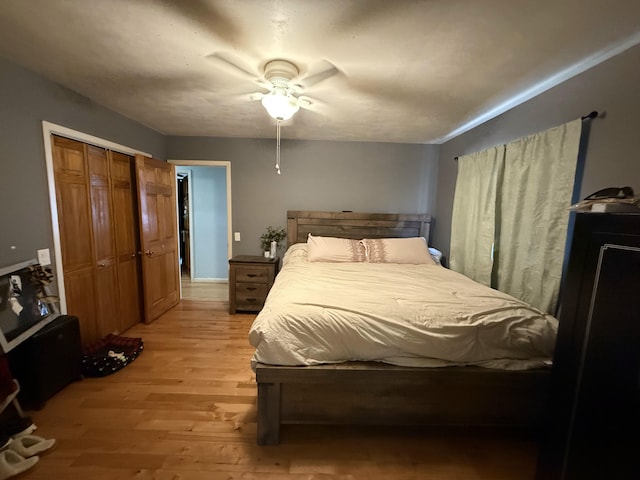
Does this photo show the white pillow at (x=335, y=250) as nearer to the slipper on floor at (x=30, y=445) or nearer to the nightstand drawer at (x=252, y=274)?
the nightstand drawer at (x=252, y=274)

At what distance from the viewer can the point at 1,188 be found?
1.64 metres

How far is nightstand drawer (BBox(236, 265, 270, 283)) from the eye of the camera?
10.7 ft

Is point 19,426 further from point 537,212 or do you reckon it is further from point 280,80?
point 537,212

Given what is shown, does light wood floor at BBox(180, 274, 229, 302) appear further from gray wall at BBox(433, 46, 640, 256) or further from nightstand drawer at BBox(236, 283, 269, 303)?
gray wall at BBox(433, 46, 640, 256)

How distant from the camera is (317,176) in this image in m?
3.54

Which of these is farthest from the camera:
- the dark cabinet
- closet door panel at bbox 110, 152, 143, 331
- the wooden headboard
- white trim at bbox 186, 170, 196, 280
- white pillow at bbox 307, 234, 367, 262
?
white trim at bbox 186, 170, 196, 280

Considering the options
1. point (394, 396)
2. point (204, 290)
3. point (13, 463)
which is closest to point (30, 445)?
point (13, 463)

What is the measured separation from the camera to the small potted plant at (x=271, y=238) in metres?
3.50

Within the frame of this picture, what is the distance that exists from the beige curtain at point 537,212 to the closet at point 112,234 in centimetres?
345

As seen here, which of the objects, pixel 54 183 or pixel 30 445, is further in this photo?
pixel 54 183

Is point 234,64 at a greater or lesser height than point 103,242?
greater

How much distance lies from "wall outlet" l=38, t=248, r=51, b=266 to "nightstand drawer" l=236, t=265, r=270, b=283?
1.65 m

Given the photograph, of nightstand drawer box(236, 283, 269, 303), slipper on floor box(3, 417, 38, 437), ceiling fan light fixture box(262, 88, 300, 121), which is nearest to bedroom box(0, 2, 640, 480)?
nightstand drawer box(236, 283, 269, 303)

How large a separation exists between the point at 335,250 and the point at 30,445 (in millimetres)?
2550
